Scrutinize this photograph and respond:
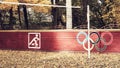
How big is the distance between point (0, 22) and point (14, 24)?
1926mm

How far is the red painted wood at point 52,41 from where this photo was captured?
23828 millimetres

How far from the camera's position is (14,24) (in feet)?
155

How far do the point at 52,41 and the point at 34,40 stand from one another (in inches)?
52.9

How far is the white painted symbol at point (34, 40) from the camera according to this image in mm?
25737

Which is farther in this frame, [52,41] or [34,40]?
[34,40]

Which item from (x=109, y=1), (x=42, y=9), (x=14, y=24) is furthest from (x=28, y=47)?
→ (x=14, y=24)

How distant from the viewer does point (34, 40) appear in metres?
25.8

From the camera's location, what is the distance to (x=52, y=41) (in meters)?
25.5

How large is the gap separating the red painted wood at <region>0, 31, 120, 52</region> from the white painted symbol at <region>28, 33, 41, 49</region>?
25cm

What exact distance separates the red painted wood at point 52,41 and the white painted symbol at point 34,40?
0.25 meters

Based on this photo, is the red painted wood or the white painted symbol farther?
the white painted symbol

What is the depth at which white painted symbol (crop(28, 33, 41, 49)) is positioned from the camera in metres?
25.7

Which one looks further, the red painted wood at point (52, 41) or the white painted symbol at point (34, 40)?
A: the white painted symbol at point (34, 40)

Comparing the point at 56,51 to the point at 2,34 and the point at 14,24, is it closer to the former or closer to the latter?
the point at 2,34
